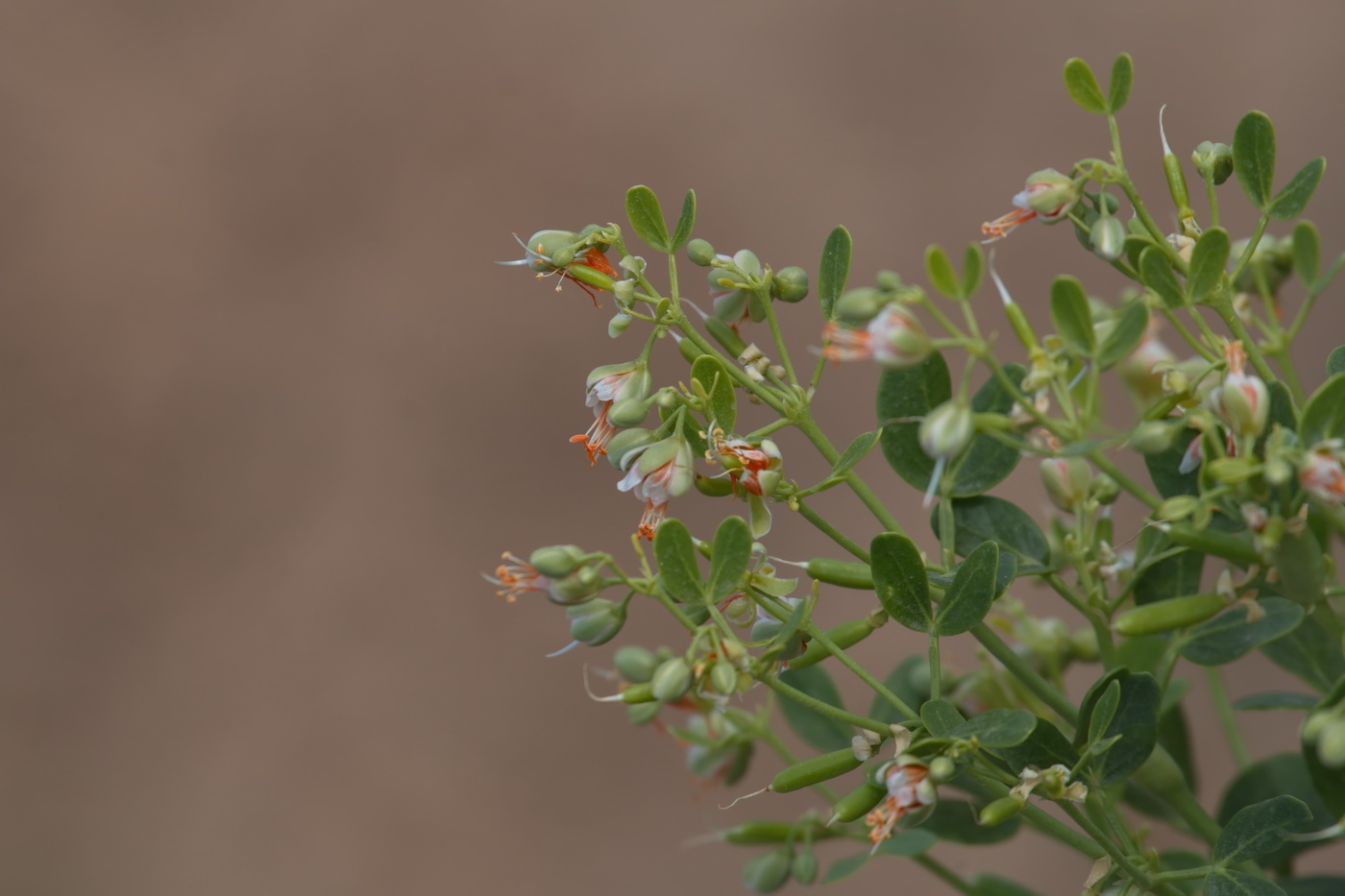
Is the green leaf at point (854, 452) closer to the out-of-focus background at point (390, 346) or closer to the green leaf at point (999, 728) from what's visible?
the green leaf at point (999, 728)

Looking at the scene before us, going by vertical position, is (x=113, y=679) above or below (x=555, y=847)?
above

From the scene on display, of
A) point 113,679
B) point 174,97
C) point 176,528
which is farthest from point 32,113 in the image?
point 113,679

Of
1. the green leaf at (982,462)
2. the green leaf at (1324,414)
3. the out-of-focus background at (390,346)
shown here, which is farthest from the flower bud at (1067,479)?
the out-of-focus background at (390,346)

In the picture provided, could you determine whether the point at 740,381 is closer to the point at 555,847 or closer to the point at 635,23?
the point at 555,847

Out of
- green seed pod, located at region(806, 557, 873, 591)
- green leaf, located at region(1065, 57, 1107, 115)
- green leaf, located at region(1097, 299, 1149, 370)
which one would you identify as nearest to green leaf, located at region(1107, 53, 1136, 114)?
green leaf, located at region(1065, 57, 1107, 115)

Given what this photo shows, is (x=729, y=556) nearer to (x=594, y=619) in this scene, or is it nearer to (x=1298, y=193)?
(x=594, y=619)

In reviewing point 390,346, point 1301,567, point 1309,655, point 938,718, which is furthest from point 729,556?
point 390,346
